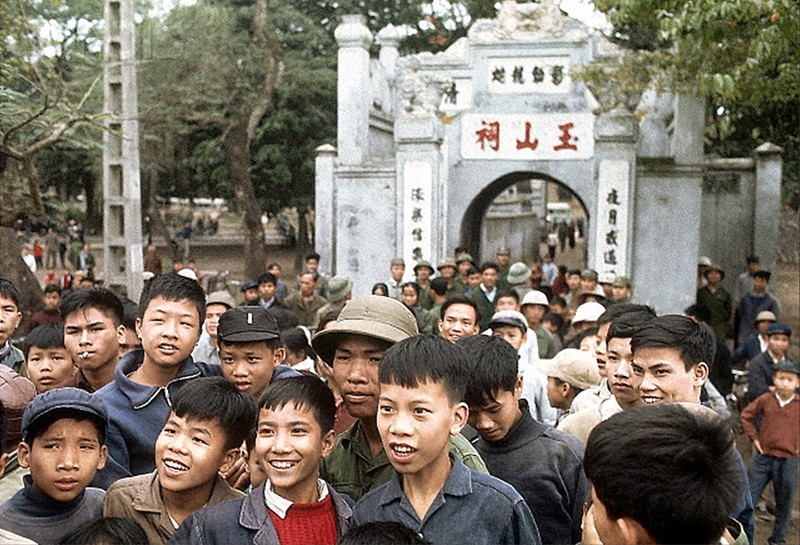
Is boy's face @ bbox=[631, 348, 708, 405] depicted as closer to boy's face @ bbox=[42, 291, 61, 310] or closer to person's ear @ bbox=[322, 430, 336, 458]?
person's ear @ bbox=[322, 430, 336, 458]

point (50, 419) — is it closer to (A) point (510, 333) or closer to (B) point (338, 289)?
(A) point (510, 333)

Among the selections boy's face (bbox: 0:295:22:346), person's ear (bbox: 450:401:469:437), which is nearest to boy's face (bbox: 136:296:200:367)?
person's ear (bbox: 450:401:469:437)

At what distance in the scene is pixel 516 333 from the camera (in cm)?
518

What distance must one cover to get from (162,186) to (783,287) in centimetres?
1649

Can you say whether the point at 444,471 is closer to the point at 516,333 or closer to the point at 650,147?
the point at 516,333

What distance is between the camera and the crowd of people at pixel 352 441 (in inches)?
73.9

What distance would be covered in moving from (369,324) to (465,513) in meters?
0.81

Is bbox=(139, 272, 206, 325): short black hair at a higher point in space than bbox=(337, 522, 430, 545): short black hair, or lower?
higher

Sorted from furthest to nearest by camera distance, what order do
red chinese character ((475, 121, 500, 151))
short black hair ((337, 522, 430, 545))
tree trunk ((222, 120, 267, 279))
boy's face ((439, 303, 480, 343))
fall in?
tree trunk ((222, 120, 267, 279))
red chinese character ((475, 121, 500, 151))
boy's face ((439, 303, 480, 343))
short black hair ((337, 522, 430, 545))

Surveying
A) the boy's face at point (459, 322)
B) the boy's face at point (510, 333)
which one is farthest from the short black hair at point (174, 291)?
the boy's face at point (510, 333)

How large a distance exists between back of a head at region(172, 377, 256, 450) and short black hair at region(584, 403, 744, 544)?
1.28 metres

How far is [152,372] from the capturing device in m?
3.33

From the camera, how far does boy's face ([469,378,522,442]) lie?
9.78ft

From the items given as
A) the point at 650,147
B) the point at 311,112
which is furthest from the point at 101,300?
the point at 311,112
